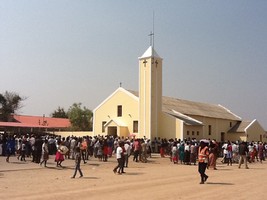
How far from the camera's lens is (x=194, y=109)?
158 ft

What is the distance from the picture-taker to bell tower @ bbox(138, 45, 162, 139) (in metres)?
38.8

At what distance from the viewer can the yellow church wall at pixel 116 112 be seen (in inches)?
1626

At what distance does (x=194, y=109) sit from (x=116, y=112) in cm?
1065

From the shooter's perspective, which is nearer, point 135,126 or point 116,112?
point 135,126

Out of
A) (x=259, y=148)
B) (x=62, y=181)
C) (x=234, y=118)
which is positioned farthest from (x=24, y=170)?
(x=234, y=118)

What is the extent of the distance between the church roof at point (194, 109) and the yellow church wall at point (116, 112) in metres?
1.27

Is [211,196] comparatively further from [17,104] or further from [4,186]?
[17,104]

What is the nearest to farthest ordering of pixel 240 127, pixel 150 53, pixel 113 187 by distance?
1. pixel 113 187
2. pixel 150 53
3. pixel 240 127

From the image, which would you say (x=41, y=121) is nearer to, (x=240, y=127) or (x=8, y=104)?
(x=8, y=104)

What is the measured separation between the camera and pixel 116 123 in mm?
41312

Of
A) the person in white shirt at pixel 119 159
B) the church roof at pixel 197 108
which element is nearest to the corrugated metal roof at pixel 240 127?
the church roof at pixel 197 108

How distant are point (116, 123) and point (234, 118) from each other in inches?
869

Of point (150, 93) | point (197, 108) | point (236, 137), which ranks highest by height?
point (150, 93)

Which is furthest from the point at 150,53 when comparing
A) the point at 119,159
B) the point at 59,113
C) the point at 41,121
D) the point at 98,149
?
the point at 59,113
